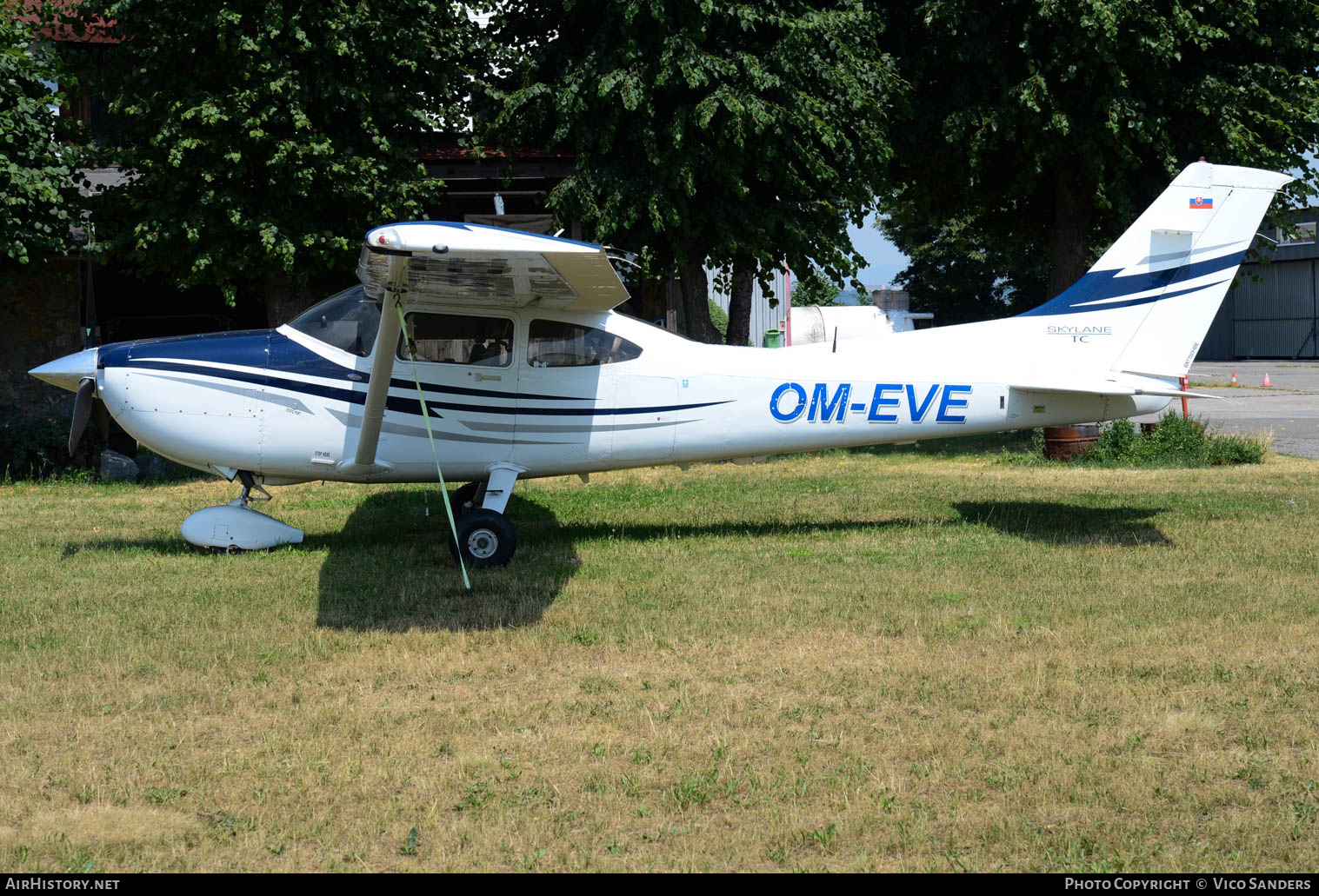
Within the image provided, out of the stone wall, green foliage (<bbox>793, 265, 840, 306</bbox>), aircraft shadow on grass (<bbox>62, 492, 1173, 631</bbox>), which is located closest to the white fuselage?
aircraft shadow on grass (<bbox>62, 492, 1173, 631</bbox>)

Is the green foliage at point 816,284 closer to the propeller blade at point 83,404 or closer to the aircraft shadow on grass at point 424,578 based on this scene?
the aircraft shadow on grass at point 424,578

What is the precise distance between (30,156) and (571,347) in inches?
371

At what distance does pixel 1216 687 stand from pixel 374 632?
4.63 m

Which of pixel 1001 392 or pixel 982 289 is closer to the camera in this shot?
pixel 1001 392

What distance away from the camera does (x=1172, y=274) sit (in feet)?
29.1

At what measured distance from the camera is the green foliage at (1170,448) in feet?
43.8

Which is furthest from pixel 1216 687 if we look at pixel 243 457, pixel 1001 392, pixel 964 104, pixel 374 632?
pixel 964 104

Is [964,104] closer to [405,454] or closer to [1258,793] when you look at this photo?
[405,454]

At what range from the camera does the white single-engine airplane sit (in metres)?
8.33

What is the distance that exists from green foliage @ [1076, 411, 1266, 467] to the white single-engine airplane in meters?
4.96

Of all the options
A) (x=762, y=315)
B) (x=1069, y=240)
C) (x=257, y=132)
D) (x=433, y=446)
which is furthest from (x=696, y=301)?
(x=762, y=315)

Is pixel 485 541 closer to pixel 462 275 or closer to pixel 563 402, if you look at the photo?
pixel 563 402

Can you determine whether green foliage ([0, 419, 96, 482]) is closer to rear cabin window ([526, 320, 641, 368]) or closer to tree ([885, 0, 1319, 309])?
rear cabin window ([526, 320, 641, 368])

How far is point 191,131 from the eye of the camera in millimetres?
13320
